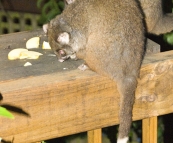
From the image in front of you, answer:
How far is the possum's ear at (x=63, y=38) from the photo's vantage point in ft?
10.2

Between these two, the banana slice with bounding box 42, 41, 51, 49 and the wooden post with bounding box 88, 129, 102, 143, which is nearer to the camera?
the wooden post with bounding box 88, 129, 102, 143

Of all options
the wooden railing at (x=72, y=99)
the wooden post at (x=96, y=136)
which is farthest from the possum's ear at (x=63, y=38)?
the wooden post at (x=96, y=136)

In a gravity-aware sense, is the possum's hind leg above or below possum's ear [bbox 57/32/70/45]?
below

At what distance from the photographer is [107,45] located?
2.82 metres

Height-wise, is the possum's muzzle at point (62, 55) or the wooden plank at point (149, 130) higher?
the possum's muzzle at point (62, 55)

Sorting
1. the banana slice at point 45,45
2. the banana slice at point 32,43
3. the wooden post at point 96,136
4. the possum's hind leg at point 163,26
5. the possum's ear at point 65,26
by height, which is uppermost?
the banana slice at point 32,43

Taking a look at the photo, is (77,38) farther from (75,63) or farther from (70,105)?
(70,105)

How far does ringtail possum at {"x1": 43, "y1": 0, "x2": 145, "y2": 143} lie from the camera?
2422mm

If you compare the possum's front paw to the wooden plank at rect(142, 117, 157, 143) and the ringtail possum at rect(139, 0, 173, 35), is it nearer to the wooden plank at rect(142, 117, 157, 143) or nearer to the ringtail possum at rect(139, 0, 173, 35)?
the wooden plank at rect(142, 117, 157, 143)

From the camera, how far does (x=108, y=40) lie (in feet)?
9.11

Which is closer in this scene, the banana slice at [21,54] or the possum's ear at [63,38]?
the banana slice at [21,54]

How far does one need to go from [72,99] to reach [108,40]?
0.77 m

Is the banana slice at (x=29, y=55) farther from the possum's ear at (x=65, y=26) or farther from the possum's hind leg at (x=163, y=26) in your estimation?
the possum's hind leg at (x=163, y=26)

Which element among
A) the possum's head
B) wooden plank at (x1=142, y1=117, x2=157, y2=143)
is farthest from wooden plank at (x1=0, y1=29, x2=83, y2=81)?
wooden plank at (x1=142, y1=117, x2=157, y2=143)
